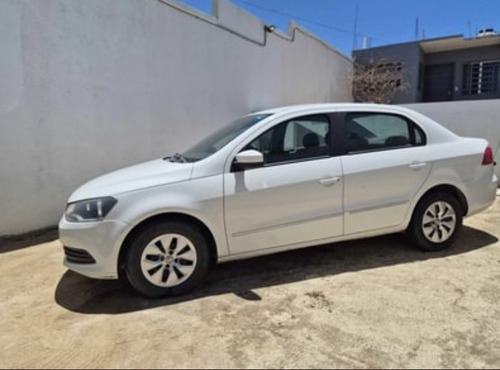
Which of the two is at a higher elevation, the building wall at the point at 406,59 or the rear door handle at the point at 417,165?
the building wall at the point at 406,59

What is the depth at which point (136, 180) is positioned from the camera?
11.6 ft

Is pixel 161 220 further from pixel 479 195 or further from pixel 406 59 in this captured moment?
pixel 406 59

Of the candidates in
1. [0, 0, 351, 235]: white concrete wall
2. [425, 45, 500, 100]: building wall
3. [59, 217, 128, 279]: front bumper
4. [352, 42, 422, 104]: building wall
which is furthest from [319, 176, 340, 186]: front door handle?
[425, 45, 500, 100]: building wall

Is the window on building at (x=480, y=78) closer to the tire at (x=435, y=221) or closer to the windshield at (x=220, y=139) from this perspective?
the tire at (x=435, y=221)

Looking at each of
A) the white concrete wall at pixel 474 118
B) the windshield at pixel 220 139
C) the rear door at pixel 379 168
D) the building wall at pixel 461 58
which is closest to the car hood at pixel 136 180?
the windshield at pixel 220 139

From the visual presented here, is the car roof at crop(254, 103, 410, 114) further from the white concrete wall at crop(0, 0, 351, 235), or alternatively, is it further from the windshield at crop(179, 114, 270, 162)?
the white concrete wall at crop(0, 0, 351, 235)

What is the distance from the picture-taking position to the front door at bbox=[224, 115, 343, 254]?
367 centimetres

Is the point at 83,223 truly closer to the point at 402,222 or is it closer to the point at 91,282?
the point at 91,282

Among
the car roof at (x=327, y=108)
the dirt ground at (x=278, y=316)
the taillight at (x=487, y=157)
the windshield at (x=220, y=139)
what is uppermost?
the car roof at (x=327, y=108)

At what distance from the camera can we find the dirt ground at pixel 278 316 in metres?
2.65

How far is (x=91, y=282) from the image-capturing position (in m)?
3.92

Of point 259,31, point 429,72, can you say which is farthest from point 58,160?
point 429,72

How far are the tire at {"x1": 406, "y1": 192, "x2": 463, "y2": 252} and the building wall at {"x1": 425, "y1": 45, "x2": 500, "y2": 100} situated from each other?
51.5ft

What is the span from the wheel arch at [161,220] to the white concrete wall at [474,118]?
23.5ft
